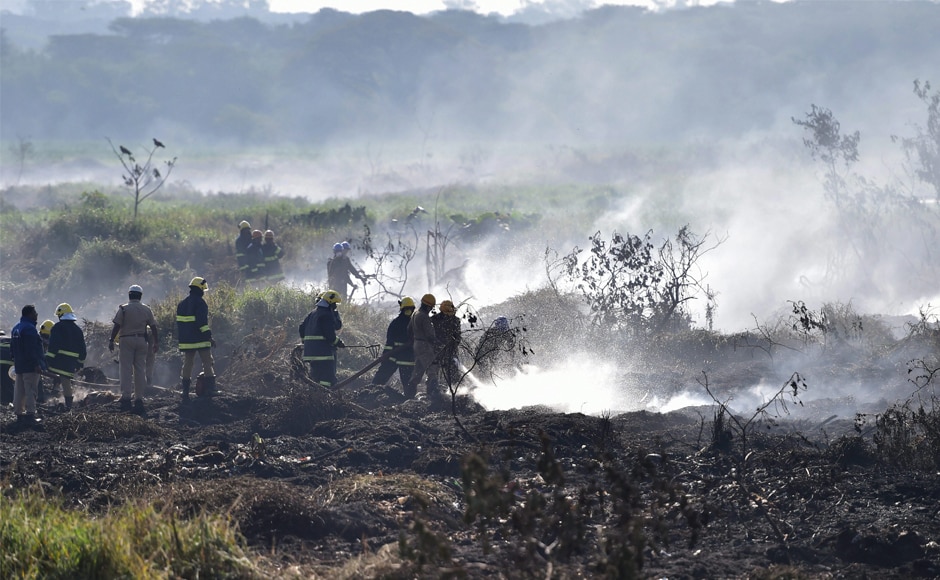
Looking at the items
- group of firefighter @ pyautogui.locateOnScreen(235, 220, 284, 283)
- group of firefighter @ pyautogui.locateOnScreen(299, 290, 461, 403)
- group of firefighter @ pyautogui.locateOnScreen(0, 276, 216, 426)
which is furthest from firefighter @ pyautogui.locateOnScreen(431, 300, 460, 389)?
group of firefighter @ pyautogui.locateOnScreen(235, 220, 284, 283)

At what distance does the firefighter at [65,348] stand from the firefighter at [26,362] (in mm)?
672

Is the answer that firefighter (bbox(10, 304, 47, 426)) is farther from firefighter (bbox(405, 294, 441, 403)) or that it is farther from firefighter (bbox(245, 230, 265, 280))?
firefighter (bbox(245, 230, 265, 280))

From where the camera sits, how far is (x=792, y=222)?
3088 cm

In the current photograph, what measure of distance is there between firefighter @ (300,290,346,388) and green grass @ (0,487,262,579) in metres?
6.50

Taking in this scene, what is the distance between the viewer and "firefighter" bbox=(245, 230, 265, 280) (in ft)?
69.9

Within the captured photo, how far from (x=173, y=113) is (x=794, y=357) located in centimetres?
9006

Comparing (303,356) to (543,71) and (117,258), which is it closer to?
(117,258)

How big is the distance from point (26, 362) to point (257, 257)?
8.98 m

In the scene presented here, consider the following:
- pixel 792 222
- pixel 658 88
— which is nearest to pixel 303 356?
pixel 792 222

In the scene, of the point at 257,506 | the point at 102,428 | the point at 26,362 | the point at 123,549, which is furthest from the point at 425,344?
the point at 123,549

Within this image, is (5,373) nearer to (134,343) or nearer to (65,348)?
(65,348)

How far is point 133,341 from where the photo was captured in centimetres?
1320

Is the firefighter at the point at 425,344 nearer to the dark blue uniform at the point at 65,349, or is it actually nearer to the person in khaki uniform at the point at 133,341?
the person in khaki uniform at the point at 133,341

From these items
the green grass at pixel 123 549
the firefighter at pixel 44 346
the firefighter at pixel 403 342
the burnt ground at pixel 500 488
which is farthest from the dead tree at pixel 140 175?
the green grass at pixel 123 549
